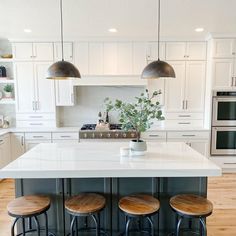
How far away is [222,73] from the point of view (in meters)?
4.42

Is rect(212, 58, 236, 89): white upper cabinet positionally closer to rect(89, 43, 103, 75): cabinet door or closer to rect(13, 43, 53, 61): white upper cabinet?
rect(89, 43, 103, 75): cabinet door

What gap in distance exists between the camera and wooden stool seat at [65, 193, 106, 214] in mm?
1910

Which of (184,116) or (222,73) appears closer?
(222,73)

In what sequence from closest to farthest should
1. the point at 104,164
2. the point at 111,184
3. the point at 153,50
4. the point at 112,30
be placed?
1. the point at 104,164
2. the point at 111,184
3. the point at 112,30
4. the point at 153,50

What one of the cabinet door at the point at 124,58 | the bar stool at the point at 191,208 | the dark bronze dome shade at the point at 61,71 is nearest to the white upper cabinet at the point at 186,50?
the cabinet door at the point at 124,58

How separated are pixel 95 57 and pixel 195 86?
6.81 feet

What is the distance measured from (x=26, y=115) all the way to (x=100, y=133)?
1607 millimetres

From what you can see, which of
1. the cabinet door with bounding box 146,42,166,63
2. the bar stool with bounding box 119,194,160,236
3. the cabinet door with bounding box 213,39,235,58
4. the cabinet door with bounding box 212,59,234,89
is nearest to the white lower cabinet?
the bar stool with bounding box 119,194,160,236

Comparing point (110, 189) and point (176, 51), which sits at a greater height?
point (176, 51)

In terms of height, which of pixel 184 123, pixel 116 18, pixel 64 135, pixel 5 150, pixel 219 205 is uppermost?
pixel 116 18

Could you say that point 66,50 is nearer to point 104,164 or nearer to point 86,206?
point 104,164

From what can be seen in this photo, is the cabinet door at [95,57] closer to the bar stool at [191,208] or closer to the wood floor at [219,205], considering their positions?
the wood floor at [219,205]

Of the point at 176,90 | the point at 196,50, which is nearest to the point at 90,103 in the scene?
A: the point at 176,90

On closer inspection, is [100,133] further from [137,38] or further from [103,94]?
[137,38]
